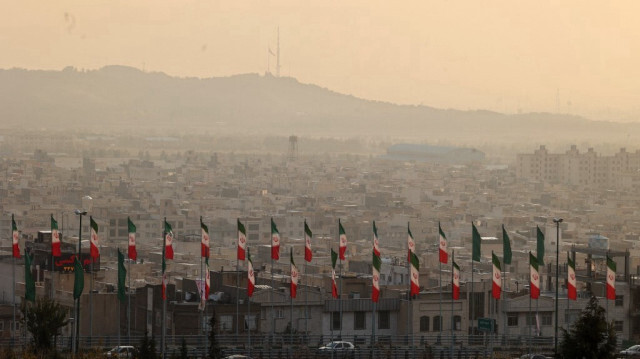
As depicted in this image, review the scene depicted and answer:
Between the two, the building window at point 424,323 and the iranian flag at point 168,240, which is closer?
the iranian flag at point 168,240

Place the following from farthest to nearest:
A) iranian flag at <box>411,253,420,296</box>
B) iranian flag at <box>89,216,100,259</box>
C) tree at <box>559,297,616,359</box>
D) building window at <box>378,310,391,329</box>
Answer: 1. building window at <box>378,310,391,329</box>
2. iranian flag at <box>89,216,100,259</box>
3. iranian flag at <box>411,253,420,296</box>
4. tree at <box>559,297,616,359</box>

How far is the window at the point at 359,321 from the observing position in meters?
27.1

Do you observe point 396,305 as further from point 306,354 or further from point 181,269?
point 181,269

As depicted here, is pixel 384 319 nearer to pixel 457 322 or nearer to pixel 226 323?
pixel 457 322

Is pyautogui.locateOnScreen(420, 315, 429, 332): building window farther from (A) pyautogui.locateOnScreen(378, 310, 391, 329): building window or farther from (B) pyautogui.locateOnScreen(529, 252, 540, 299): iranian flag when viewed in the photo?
(B) pyautogui.locateOnScreen(529, 252, 540, 299): iranian flag

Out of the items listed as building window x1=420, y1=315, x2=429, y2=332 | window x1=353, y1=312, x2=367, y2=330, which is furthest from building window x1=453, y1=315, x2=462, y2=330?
window x1=353, y1=312, x2=367, y2=330

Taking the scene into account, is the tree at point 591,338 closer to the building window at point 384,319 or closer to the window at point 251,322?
the window at point 251,322

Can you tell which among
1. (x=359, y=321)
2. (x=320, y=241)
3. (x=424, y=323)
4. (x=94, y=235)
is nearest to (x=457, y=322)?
(x=424, y=323)

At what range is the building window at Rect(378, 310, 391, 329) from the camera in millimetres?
27500

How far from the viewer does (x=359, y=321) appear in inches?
1069

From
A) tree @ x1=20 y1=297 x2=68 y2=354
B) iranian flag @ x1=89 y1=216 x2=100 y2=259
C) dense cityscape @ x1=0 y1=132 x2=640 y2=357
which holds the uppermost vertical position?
iranian flag @ x1=89 y1=216 x2=100 y2=259

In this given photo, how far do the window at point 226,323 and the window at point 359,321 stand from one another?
209 cm

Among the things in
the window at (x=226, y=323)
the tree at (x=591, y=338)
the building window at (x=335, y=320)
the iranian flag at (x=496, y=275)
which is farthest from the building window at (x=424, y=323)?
the tree at (x=591, y=338)

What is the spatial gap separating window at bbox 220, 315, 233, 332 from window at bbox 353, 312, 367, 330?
2085 millimetres
